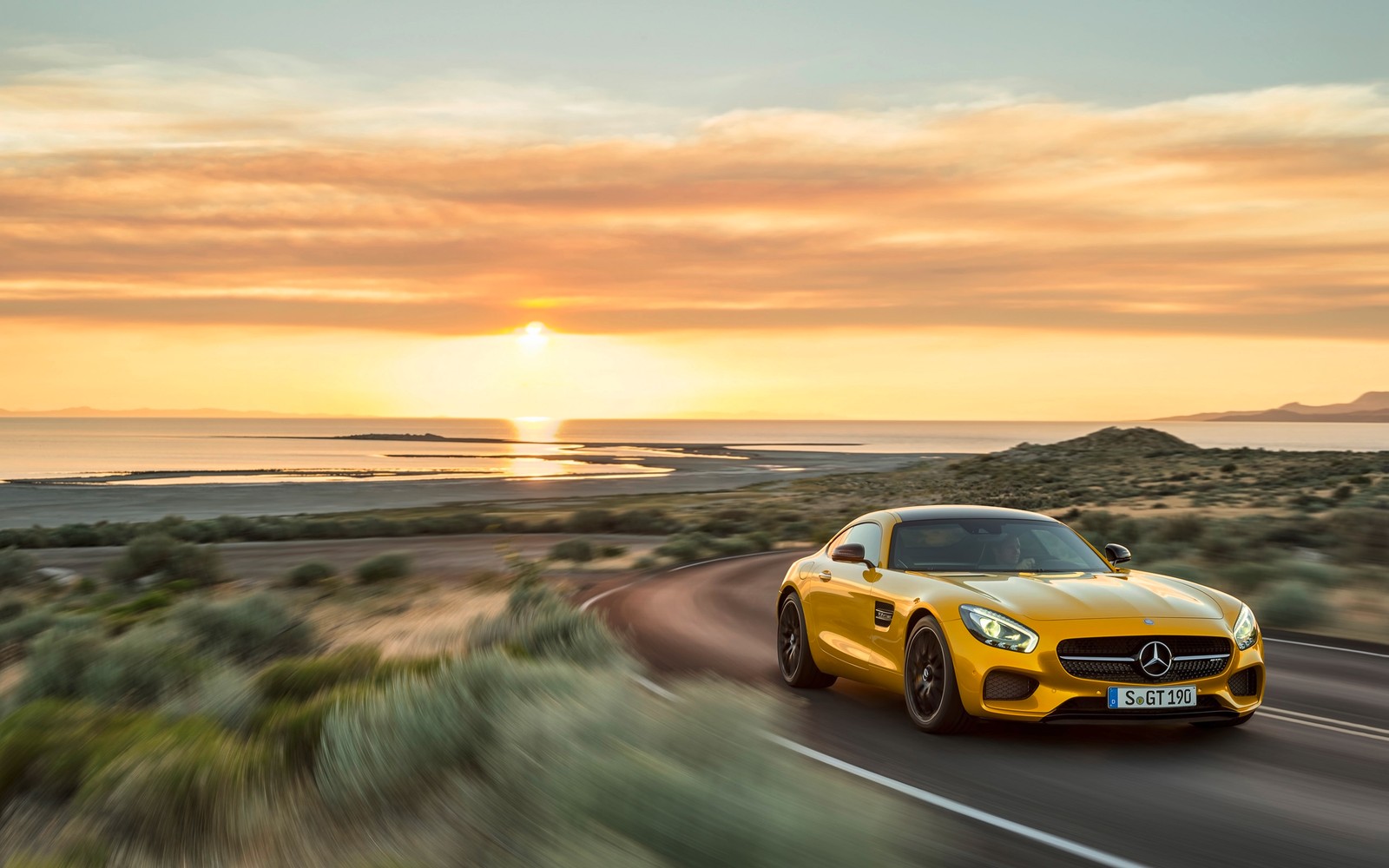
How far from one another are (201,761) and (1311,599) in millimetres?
14785

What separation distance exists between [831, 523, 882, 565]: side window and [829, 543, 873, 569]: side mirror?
91 millimetres

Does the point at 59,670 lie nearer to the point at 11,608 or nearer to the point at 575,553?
the point at 11,608

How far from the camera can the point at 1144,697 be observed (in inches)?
296

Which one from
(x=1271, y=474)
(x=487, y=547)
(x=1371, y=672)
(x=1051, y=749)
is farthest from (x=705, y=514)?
(x=1051, y=749)

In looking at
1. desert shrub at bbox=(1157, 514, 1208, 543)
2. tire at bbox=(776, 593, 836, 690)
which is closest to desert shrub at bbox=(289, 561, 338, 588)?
desert shrub at bbox=(1157, 514, 1208, 543)

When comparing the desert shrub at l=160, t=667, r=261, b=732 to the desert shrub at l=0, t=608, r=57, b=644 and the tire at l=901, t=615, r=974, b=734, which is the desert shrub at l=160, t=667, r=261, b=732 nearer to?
the tire at l=901, t=615, r=974, b=734

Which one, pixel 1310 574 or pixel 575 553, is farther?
pixel 575 553

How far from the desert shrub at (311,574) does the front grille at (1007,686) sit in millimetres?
24799

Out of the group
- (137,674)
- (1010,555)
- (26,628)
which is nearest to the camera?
(1010,555)

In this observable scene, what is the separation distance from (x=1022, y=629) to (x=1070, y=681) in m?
0.43

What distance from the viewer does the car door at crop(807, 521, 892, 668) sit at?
920 cm

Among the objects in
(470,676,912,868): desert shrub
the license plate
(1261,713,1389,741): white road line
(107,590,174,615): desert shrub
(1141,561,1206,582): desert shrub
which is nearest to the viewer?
(470,676,912,868): desert shrub

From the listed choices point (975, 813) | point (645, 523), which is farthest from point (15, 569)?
point (975, 813)

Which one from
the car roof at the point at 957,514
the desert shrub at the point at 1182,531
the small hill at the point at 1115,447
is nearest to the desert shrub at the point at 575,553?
the desert shrub at the point at 1182,531
